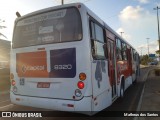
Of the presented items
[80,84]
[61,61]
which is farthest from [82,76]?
[61,61]

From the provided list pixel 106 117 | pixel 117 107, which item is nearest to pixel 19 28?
pixel 106 117

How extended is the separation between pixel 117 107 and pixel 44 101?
4140 millimetres

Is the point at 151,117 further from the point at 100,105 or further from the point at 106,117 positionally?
the point at 100,105

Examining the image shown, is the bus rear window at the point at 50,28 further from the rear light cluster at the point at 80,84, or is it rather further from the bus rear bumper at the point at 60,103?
the bus rear bumper at the point at 60,103

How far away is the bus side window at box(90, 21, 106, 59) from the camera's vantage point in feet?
21.3

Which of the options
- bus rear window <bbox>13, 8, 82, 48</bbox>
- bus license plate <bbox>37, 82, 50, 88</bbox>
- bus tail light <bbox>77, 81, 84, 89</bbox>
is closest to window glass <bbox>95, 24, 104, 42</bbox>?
bus rear window <bbox>13, 8, 82, 48</bbox>

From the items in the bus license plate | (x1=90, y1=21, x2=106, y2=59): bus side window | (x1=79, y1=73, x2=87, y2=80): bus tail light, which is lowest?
the bus license plate

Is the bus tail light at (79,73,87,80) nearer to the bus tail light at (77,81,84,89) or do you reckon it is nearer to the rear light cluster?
the rear light cluster

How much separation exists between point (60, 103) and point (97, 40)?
2.15m

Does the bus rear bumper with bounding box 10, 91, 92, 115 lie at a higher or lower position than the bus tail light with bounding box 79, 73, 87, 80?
lower

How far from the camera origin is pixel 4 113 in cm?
802

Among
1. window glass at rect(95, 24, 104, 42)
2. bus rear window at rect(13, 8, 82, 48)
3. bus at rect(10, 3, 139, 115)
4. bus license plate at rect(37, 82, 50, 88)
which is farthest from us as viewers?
window glass at rect(95, 24, 104, 42)

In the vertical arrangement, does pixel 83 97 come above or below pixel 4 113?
above

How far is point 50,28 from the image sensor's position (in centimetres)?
674
